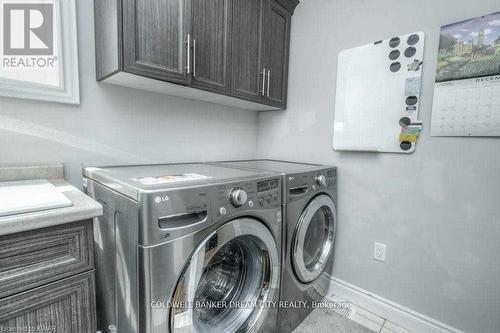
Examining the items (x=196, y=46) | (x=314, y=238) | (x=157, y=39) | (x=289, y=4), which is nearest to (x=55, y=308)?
(x=157, y=39)

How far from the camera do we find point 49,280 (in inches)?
28.7

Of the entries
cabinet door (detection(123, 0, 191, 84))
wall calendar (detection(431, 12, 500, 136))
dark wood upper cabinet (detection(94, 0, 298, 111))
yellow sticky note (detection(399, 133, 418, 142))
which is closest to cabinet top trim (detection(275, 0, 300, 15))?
dark wood upper cabinet (detection(94, 0, 298, 111))

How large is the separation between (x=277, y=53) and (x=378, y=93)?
802 mm

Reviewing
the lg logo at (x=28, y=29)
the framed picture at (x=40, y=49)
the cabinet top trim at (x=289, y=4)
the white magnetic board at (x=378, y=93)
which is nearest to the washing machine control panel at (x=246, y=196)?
the white magnetic board at (x=378, y=93)

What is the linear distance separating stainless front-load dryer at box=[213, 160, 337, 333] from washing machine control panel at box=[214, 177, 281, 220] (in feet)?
0.13

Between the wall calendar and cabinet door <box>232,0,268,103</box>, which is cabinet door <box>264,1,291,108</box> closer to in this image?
cabinet door <box>232,0,268,103</box>

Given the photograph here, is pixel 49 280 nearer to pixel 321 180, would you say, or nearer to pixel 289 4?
pixel 321 180

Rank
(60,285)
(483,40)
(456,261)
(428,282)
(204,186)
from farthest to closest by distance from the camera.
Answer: (428,282)
(456,261)
(483,40)
(204,186)
(60,285)

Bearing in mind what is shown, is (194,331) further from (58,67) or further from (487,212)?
(487,212)

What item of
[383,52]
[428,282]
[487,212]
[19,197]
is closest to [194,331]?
[19,197]

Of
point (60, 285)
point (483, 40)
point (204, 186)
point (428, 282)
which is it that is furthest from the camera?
point (428, 282)

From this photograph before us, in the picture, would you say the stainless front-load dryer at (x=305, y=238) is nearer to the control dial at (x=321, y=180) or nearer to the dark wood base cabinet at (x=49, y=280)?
the control dial at (x=321, y=180)

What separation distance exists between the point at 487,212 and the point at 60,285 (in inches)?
74.2

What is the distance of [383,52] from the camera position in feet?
4.99
